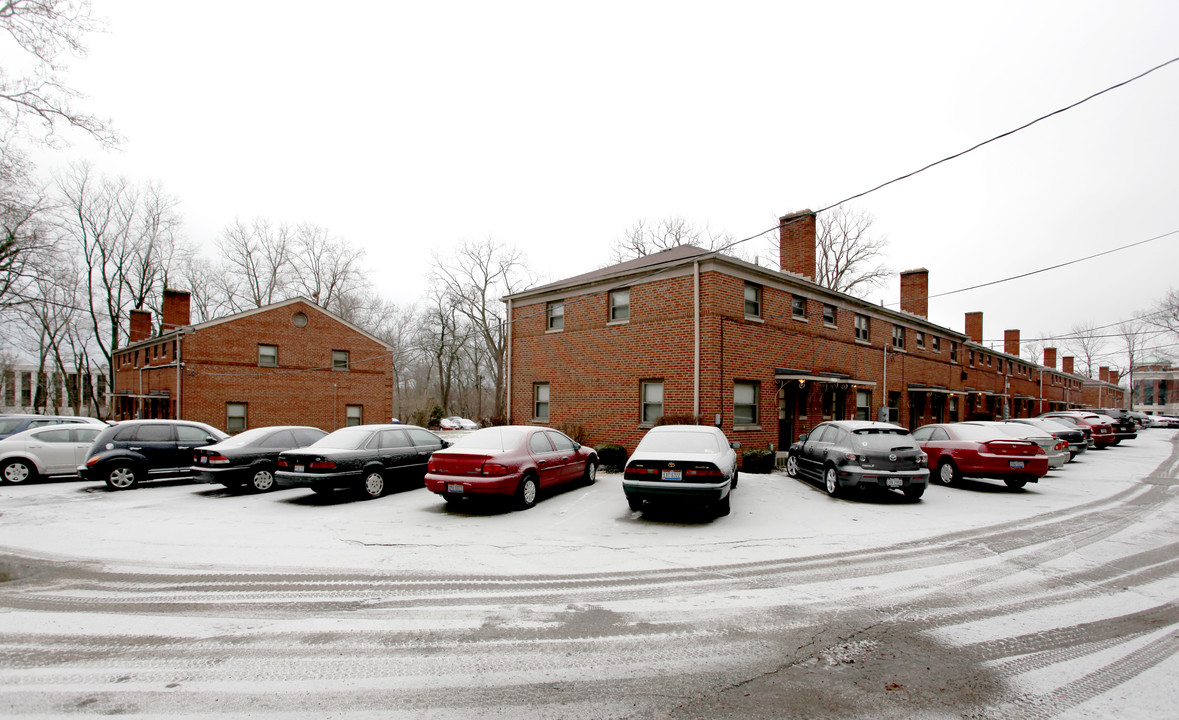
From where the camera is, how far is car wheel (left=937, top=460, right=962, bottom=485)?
43.6 ft

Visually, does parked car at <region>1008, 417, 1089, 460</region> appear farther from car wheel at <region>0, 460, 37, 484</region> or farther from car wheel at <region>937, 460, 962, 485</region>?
car wheel at <region>0, 460, 37, 484</region>

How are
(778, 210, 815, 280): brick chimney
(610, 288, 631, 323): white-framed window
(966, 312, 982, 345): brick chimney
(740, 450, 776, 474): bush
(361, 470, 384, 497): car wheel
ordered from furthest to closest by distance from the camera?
(966, 312, 982, 345): brick chimney, (778, 210, 815, 280): brick chimney, (610, 288, 631, 323): white-framed window, (740, 450, 776, 474): bush, (361, 470, 384, 497): car wheel

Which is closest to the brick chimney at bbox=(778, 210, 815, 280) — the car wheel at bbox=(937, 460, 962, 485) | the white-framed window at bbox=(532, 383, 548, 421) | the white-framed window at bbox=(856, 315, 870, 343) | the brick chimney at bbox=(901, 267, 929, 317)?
the white-framed window at bbox=(856, 315, 870, 343)

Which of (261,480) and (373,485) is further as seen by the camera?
(261,480)

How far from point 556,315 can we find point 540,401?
3.10m

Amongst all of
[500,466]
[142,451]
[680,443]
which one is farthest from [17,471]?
[680,443]

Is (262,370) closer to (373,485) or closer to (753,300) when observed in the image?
(373,485)

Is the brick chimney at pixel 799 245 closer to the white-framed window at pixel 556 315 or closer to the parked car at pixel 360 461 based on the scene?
the white-framed window at pixel 556 315

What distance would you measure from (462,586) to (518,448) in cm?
436

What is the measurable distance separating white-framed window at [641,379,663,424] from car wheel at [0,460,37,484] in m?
15.3

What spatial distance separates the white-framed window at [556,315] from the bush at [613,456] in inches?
210

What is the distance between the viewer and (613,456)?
1580 centimetres

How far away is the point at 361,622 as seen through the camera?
15.7ft

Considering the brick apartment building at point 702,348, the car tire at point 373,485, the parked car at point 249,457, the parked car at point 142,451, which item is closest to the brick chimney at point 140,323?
the parked car at point 142,451
